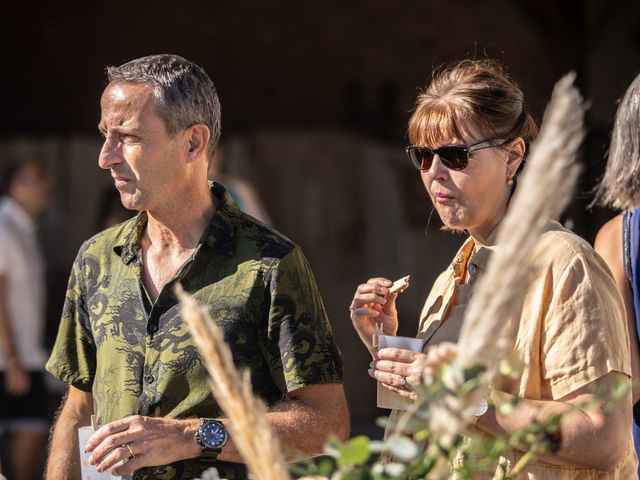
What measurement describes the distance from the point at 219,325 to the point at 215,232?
229mm

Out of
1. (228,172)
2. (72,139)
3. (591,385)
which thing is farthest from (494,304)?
(72,139)

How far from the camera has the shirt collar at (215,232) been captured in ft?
8.70

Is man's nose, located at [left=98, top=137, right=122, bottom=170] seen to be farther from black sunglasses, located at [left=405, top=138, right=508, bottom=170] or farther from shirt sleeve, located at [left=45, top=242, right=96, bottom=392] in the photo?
black sunglasses, located at [left=405, top=138, right=508, bottom=170]

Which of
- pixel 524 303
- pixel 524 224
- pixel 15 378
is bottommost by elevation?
pixel 15 378

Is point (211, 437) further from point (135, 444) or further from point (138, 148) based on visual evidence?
point (138, 148)

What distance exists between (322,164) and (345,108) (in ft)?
1.70

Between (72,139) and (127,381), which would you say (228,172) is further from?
(127,381)

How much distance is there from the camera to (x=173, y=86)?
2.65m

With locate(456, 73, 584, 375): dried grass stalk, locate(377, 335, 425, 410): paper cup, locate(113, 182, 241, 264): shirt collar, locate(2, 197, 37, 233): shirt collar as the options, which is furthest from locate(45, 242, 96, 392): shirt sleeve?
locate(2, 197, 37, 233): shirt collar

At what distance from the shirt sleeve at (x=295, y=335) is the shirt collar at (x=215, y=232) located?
0.15 m

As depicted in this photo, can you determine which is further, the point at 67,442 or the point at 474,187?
the point at 67,442

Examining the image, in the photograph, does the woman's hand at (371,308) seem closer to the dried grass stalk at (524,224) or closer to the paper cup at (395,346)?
the paper cup at (395,346)

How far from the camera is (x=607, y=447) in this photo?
7.13ft

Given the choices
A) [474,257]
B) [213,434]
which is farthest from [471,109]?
[213,434]
